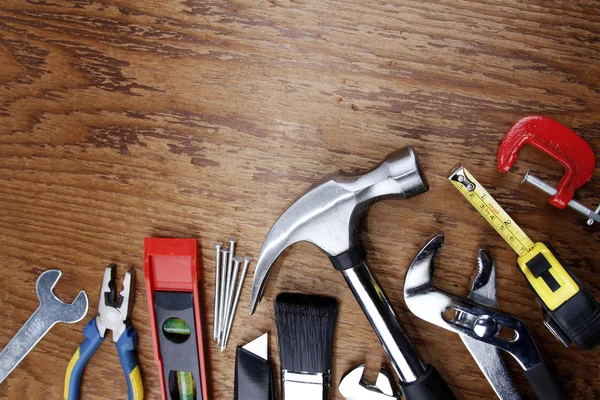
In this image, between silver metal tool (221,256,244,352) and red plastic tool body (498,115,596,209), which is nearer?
red plastic tool body (498,115,596,209)

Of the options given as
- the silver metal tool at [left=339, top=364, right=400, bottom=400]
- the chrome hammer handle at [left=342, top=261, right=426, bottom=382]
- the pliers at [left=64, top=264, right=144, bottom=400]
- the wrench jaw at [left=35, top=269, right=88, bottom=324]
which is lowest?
the silver metal tool at [left=339, top=364, right=400, bottom=400]

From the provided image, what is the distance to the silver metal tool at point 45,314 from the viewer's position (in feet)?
4.19

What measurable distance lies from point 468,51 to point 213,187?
0.59 meters

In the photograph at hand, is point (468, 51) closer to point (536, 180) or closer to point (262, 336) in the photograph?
point (536, 180)

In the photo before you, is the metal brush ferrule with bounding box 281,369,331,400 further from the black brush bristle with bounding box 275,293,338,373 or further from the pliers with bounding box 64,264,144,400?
the pliers with bounding box 64,264,144,400

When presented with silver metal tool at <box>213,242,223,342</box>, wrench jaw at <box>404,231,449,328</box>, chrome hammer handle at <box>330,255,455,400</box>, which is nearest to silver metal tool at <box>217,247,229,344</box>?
silver metal tool at <box>213,242,223,342</box>

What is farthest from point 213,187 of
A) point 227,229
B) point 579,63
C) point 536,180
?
point 579,63

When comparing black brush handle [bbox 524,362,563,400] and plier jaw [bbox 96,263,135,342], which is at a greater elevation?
plier jaw [bbox 96,263,135,342]

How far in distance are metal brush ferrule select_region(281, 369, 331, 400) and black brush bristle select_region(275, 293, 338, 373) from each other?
1 cm

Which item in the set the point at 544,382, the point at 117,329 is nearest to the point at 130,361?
the point at 117,329

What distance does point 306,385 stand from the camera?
1182mm

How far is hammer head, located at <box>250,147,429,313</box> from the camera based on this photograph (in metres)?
1.01

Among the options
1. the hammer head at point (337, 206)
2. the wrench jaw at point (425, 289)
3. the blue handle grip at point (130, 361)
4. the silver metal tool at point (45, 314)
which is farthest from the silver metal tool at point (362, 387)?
the silver metal tool at point (45, 314)

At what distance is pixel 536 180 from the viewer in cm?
107
